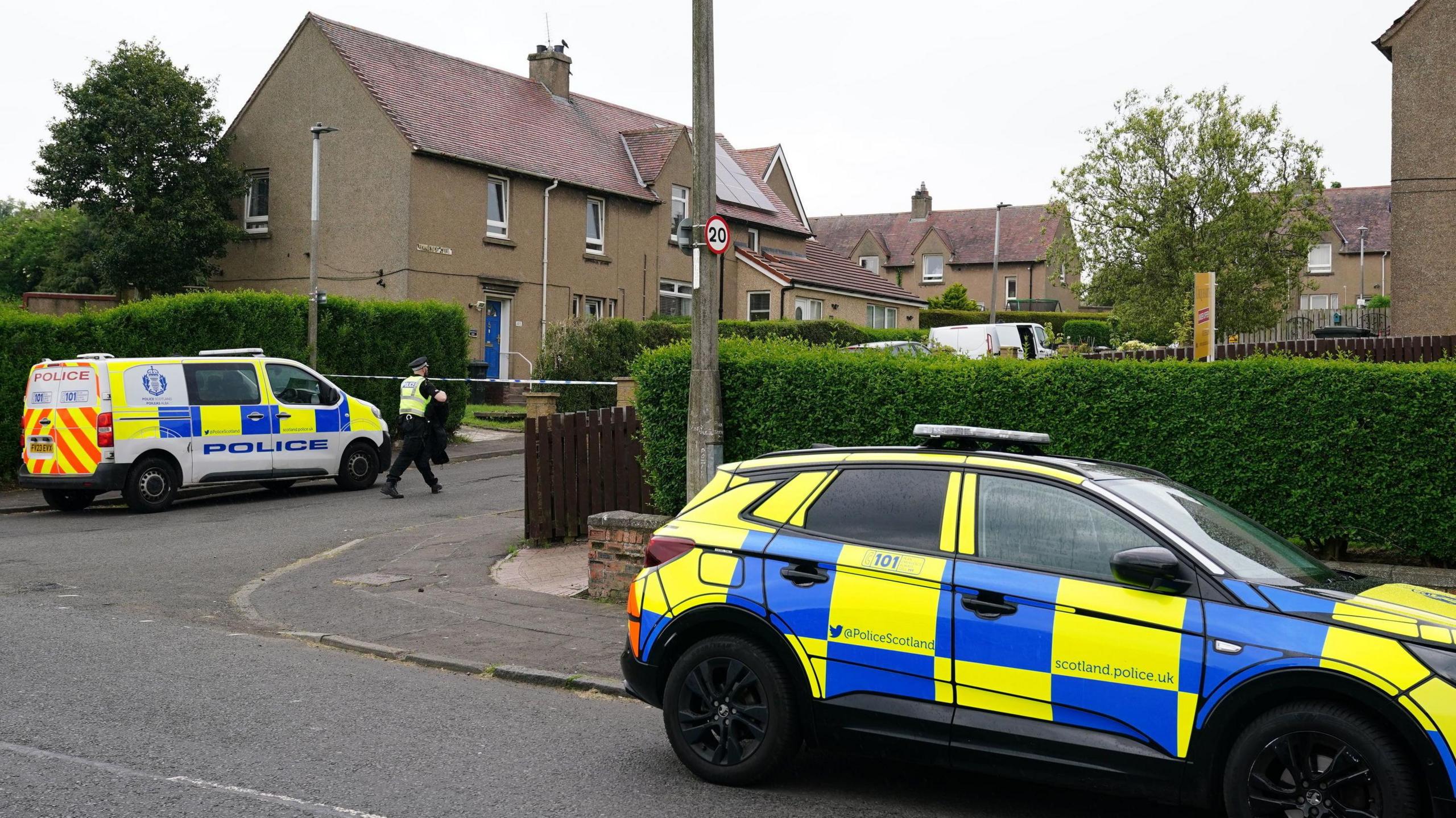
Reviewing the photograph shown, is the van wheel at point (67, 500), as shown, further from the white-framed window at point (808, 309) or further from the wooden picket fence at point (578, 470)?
the white-framed window at point (808, 309)

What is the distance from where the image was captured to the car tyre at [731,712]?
5.62 metres

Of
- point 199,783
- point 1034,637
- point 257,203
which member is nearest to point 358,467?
point 199,783

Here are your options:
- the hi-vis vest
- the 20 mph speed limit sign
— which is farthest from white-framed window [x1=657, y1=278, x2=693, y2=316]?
the 20 mph speed limit sign

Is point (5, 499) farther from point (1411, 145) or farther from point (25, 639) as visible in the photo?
point (1411, 145)

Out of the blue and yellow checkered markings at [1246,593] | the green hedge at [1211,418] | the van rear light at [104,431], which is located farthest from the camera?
the van rear light at [104,431]

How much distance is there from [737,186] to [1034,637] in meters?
39.3

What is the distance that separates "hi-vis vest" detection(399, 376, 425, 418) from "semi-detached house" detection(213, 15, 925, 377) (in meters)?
13.8

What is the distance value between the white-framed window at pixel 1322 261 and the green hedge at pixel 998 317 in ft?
41.3

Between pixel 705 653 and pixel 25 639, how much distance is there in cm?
547

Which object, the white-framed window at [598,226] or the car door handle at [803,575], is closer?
the car door handle at [803,575]

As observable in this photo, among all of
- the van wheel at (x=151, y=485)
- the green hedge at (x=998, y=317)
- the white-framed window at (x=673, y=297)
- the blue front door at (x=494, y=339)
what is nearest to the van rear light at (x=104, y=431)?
the van wheel at (x=151, y=485)

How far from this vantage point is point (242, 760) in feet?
19.4

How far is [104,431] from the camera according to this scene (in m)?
15.6

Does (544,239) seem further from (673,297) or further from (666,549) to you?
(666,549)
